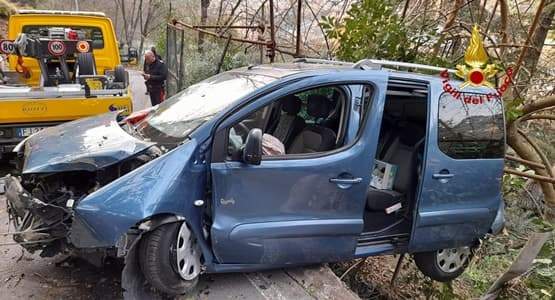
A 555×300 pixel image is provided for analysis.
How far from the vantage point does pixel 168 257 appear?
2885 millimetres

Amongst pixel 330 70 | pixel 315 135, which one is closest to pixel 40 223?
pixel 315 135

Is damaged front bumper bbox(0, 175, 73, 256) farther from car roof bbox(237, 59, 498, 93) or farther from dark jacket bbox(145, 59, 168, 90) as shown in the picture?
dark jacket bbox(145, 59, 168, 90)

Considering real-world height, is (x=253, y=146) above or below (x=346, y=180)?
above

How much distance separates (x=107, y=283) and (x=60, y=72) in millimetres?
4728

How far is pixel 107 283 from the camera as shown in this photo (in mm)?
3398

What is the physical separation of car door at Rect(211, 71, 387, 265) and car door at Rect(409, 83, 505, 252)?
0.58m

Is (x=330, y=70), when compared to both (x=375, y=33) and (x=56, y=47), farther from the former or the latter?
(x=56, y=47)

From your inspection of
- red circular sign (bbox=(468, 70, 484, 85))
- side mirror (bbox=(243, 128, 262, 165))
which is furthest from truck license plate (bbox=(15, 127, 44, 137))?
red circular sign (bbox=(468, 70, 484, 85))

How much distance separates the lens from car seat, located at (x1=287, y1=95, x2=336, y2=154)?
138 inches

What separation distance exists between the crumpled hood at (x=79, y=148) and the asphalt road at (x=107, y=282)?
0.74 metres

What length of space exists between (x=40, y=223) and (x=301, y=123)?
2156mm

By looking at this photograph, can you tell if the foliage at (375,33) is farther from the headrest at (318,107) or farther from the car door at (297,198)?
the car door at (297,198)

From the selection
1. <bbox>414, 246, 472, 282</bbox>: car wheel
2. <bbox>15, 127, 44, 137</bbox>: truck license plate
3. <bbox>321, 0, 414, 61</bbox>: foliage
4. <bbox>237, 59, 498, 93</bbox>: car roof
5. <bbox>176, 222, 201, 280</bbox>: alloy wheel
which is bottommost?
<bbox>414, 246, 472, 282</bbox>: car wheel

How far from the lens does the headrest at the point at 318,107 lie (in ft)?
12.4
